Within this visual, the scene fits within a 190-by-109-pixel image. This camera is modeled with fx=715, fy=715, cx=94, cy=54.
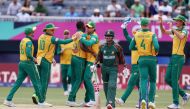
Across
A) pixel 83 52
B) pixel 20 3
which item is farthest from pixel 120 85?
pixel 83 52

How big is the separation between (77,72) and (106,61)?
2331 millimetres

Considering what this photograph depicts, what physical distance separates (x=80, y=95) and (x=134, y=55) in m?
4.97

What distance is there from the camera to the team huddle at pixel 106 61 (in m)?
19.6

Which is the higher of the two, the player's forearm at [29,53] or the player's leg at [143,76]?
the player's forearm at [29,53]

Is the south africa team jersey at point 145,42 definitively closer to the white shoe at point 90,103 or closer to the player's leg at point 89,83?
the player's leg at point 89,83

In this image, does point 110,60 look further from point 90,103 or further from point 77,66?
point 90,103

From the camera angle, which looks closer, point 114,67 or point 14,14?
point 114,67

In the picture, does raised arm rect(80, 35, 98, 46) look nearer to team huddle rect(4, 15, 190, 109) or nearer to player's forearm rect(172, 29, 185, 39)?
team huddle rect(4, 15, 190, 109)

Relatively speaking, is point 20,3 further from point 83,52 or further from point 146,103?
point 146,103

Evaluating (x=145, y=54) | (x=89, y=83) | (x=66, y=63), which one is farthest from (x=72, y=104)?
(x=66, y=63)

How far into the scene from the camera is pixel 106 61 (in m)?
19.7

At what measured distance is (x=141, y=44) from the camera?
19.7 metres

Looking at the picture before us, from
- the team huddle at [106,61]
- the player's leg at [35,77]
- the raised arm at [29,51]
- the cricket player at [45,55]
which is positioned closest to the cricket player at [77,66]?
the team huddle at [106,61]

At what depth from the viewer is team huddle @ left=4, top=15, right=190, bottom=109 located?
19609 mm
